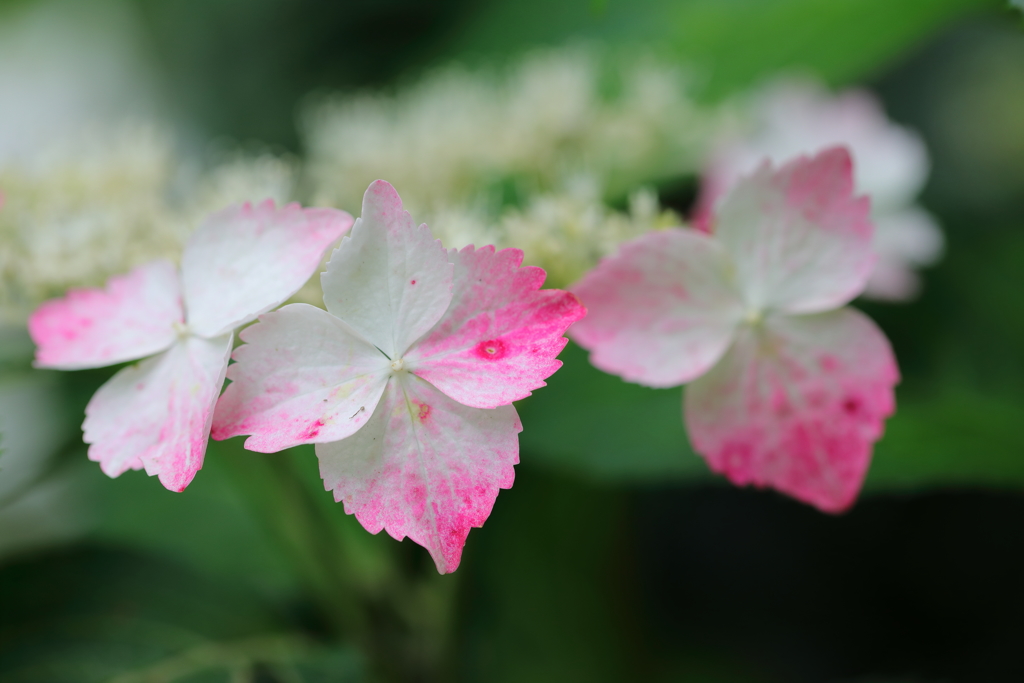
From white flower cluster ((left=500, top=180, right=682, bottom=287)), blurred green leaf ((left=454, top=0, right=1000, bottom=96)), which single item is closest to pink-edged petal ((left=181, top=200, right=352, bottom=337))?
white flower cluster ((left=500, top=180, right=682, bottom=287))

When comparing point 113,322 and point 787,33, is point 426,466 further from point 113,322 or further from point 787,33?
point 787,33

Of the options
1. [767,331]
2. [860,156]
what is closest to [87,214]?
[767,331]

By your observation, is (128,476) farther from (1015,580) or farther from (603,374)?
(1015,580)

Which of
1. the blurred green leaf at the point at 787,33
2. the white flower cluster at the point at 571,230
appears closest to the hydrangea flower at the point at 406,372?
the white flower cluster at the point at 571,230

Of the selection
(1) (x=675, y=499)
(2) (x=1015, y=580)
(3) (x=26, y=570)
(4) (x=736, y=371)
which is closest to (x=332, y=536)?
(3) (x=26, y=570)

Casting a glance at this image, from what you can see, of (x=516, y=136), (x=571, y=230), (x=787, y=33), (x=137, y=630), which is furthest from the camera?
(x=787, y=33)

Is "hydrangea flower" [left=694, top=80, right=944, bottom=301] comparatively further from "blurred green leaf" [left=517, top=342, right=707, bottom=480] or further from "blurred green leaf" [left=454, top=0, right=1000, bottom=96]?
"blurred green leaf" [left=517, top=342, right=707, bottom=480]
